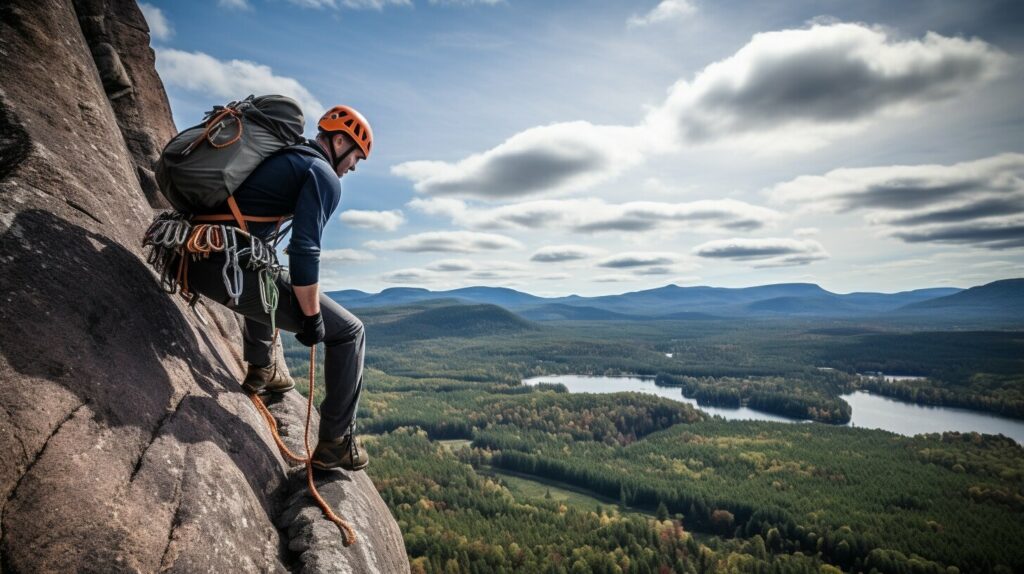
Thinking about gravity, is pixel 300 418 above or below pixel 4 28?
below

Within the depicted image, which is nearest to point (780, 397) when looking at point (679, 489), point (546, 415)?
point (546, 415)

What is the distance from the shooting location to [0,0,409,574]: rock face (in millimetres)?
3795

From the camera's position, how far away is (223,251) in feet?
18.7

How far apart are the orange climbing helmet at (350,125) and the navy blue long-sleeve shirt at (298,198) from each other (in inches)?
22.6

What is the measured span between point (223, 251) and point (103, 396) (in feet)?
6.15

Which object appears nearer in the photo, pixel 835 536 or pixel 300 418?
pixel 300 418

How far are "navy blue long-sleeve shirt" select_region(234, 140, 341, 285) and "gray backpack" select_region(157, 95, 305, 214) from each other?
0.16 meters

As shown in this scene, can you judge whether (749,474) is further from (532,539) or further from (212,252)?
(212,252)

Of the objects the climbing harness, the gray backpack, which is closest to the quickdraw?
the climbing harness

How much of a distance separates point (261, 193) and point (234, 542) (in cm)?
372

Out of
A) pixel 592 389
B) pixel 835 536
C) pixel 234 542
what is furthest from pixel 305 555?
pixel 592 389

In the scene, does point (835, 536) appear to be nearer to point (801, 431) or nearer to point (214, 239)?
point (801, 431)

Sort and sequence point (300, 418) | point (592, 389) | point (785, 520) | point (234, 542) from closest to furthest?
point (234, 542), point (300, 418), point (785, 520), point (592, 389)

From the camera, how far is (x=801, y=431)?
118688 mm
